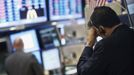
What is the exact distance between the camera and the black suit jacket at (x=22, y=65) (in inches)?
244

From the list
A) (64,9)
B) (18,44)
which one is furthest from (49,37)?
(18,44)

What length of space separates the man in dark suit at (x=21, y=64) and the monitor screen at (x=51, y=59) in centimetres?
40

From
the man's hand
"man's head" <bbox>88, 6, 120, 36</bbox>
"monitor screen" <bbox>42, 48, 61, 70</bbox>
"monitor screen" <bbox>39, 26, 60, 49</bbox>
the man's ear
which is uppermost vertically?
"man's head" <bbox>88, 6, 120, 36</bbox>

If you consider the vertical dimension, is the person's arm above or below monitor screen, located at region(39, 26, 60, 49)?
above

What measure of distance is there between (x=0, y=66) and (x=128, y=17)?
328 cm

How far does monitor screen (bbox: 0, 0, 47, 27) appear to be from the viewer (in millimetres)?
5477

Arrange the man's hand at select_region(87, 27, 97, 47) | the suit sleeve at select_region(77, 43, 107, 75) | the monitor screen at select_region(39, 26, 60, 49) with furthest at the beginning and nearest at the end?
the monitor screen at select_region(39, 26, 60, 49), the man's hand at select_region(87, 27, 97, 47), the suit sleeve at select_region(77, 43, 107, 75)

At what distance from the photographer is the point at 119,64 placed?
2955mm

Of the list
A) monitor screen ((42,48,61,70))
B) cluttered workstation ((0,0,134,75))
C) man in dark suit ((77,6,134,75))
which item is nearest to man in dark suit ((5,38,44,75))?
cluttered workstation ((0,0,134,75))

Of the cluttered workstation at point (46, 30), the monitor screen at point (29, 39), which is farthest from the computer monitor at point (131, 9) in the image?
the monitor screen at point (29, 39)

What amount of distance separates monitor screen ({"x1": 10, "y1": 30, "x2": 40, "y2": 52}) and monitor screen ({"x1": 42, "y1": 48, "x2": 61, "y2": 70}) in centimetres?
25

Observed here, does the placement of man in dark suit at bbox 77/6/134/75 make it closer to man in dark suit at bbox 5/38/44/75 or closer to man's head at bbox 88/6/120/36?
man's head at bbox 88/6/120/36

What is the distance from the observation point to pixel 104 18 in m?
3.00

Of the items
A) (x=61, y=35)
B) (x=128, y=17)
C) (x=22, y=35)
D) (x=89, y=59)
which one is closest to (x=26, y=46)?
(x=22, y=35)
